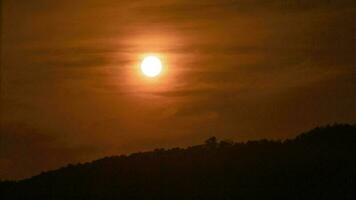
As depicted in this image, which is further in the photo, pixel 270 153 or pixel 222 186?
pixel 270 153

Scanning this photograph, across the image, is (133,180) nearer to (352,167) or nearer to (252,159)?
(252,159)

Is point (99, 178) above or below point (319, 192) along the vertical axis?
above

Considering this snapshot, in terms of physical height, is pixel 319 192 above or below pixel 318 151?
below

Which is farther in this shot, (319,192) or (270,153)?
(270,153)

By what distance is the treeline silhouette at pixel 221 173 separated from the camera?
1608 inches

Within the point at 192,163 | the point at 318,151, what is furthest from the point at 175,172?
the point at 318,151

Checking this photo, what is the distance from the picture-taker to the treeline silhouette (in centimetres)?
4084

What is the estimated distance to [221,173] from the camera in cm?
4262

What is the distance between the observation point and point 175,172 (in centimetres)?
4344

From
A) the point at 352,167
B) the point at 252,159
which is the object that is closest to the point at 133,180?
the point at 252,159

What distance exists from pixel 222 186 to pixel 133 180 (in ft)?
10.3

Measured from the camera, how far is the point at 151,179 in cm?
4288

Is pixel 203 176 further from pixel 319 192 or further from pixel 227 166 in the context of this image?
pixel 319 192

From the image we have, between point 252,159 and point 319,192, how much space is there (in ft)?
13.4
